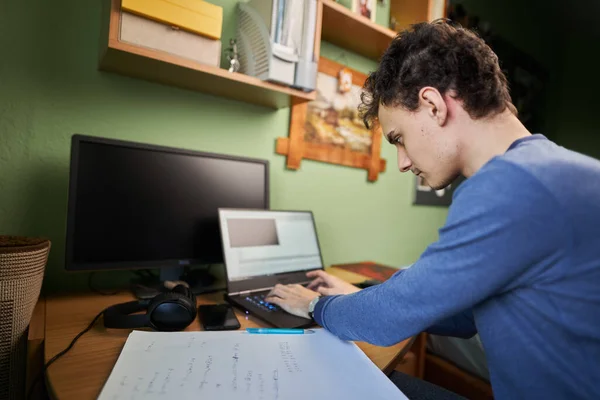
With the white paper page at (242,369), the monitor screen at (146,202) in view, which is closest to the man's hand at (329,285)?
the white paper page at (242,369)

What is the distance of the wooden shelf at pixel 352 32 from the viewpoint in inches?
53.2

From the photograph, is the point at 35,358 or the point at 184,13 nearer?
the point at 35,358

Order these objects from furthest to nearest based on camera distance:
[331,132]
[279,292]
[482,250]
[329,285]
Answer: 1. [331,132]
2. [329,285]
3. [279,292]
4. [482,250]

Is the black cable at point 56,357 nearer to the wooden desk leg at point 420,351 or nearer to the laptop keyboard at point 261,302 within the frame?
the laptop keyboard at point 261,302

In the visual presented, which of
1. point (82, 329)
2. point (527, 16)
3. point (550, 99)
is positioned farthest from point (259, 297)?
point (550, 99)

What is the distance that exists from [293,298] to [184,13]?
2.75 feet

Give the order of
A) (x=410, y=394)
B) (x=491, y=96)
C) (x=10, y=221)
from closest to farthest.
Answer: (x=491, y=96) → (x=410, y=394) → (x=10, y=221)

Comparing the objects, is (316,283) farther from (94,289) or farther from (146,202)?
(94,289)

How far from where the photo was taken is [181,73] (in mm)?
1077

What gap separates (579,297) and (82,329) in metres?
0.94

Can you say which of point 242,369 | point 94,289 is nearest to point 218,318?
point 242,369

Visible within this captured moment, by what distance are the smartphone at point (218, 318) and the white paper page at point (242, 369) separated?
5 cm

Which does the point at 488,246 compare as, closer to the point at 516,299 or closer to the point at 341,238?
the point at 516,299

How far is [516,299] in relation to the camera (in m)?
0.56
